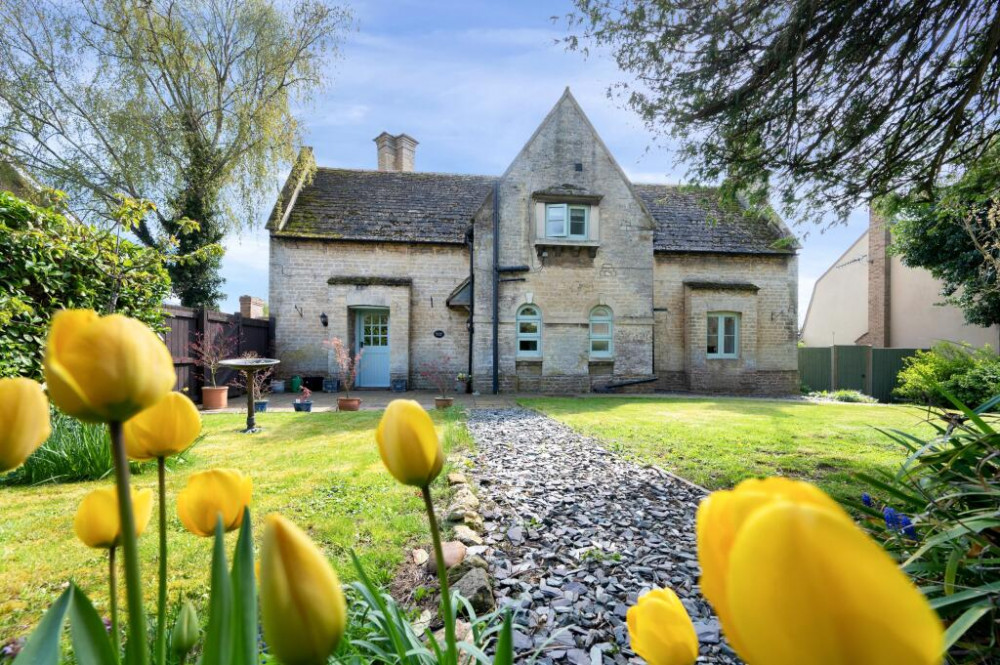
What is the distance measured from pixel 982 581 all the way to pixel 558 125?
13.1 m

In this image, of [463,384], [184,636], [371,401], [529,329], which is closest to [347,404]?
[371,401]

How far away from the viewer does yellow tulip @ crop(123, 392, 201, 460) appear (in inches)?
27.5

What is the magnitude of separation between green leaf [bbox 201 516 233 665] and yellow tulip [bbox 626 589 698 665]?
49cm

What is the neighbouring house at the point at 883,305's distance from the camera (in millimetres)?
17062

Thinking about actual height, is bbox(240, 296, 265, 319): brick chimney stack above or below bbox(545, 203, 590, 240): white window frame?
below

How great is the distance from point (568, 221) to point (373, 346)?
6705 mm

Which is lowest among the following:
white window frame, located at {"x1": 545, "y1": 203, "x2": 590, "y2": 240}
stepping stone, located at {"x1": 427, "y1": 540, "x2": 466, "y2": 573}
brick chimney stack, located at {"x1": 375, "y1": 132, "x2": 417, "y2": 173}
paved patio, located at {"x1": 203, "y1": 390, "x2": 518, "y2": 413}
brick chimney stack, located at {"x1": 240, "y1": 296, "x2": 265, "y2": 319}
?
paved patio, located at {"x1": 203, "y1": 390, "x2": 518, "y2": 413}

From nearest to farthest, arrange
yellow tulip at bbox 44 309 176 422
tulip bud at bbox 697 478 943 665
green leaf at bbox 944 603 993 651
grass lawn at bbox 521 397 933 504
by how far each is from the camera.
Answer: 1. tulip bud at bbox 697 478 943 665
2. yellow tulip at bbox 44 309 176 422
3. green leaf at bbox 944 603 993 651
4. grass lawn at bbox 521 397 933 504

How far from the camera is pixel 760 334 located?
14.7 m

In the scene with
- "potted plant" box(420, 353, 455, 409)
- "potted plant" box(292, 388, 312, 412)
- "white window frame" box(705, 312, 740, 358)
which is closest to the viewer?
"potted plant" box(292, 388, 312, 412)

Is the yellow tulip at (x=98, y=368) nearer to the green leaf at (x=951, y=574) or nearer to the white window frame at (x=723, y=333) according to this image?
the green leaf at (x=951, y=574)

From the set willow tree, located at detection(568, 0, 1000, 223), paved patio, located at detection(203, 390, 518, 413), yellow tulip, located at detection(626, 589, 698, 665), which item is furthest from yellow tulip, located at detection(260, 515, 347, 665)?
paved patio, located at detection(203, 390, 518, 413)

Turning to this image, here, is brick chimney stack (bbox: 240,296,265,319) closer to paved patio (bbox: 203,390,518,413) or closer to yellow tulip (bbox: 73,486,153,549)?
paved patio (bbox: 203,390,518,413)

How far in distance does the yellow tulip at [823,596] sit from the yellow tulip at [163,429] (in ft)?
2.36
